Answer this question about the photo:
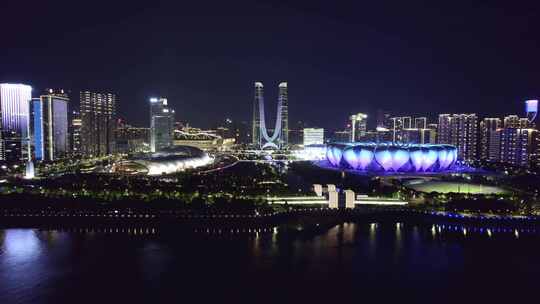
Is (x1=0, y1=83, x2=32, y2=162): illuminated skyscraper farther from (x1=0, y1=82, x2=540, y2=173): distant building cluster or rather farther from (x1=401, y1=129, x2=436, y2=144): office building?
(x1=401, y1=129, x2=436, y2=144): office building

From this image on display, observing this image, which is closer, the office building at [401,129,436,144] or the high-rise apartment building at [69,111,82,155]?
the high-rise apartment building at [69,111,82,155]

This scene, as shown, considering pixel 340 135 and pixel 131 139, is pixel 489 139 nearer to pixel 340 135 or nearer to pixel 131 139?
pixel 340 135

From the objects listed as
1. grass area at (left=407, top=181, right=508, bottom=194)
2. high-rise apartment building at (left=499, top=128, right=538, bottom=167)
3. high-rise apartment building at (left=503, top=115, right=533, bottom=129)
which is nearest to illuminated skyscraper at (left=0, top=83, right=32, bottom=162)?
grass area at (left=407, top=181, right=508, bottom=194)

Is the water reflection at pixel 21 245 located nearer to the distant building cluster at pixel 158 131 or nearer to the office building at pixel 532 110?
the distant building cluster at pixel 158 131

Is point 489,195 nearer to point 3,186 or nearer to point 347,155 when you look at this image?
point 347,155

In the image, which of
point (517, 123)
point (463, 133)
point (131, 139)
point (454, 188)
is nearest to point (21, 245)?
point (454, 188)

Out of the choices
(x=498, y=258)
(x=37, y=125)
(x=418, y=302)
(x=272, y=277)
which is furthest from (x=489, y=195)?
(x=37, y=125)
